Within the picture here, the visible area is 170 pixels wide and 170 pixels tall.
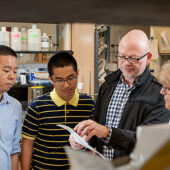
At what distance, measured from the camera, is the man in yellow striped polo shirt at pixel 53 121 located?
1580 mm

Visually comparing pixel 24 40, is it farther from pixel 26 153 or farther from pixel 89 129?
pixel 89 129

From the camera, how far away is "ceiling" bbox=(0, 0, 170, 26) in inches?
10.3

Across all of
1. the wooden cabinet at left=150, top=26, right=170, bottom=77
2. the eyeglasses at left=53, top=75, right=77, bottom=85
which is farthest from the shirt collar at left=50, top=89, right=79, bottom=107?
the wooden cabinet at left=150, top=26, right=170, bottom=77

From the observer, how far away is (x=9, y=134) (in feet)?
5.36

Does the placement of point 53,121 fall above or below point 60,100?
below

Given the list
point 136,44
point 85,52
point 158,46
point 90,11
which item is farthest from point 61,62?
point 158,46

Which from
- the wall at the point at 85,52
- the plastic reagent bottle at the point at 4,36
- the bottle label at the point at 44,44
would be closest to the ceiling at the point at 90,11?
the plastic reagent bottle at the point at 4,36

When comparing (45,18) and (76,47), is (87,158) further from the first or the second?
(76,47)

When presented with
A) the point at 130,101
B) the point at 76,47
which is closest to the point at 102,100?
the point at 130,101

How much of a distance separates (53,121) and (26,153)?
0.25 metres

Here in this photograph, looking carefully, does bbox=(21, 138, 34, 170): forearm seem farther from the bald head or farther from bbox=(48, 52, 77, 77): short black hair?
the bald head

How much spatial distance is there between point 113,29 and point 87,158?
5852 millimetres

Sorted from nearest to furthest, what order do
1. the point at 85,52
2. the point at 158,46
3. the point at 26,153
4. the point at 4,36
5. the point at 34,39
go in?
1. the point at 26,153
2. the point at 4,36
3. the point at 34,39
4. the point at 85,52
5. the point at 158,46

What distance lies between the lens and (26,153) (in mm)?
1580
